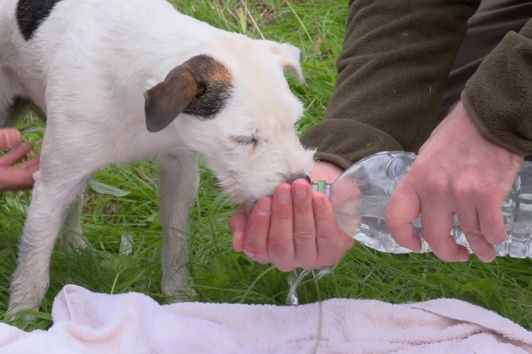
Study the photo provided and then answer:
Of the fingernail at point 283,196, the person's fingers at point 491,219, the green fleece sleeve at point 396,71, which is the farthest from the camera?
the green fleece sleeve at point 396,71

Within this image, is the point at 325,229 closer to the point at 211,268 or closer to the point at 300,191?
the point at 300,191

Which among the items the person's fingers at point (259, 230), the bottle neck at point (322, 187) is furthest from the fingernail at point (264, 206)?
the bottle neck at point (322, 187)

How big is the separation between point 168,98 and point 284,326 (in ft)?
3.26

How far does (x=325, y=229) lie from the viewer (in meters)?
2.81

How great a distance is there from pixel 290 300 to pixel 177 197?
0.57 meters

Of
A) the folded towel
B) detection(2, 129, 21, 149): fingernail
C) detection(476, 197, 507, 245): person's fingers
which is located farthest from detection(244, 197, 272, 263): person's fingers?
detection(2, 129, 21, 149): fingernail

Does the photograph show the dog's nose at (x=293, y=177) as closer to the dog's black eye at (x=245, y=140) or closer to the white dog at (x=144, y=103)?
the white dog at (x=144, y=103)

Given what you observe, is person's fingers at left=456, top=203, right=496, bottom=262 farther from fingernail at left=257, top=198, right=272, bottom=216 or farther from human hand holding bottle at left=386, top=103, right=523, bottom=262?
fingernail at left=257, top=198, right=272, bottom=216

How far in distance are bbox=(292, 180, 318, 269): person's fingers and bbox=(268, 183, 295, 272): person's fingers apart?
0.02 m

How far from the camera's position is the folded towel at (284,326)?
3.01 meters

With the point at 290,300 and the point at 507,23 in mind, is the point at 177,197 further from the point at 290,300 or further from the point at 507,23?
the point at 507,23

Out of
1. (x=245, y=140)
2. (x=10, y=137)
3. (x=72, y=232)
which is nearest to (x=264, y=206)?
(x=245, y=140)

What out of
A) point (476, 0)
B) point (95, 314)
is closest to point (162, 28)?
point (95, 314)

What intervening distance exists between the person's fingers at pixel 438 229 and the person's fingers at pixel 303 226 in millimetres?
343
